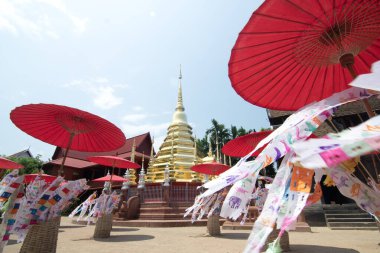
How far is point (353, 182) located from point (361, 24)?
1326 millimetres

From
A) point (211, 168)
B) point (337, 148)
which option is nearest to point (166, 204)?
point (211, 168)

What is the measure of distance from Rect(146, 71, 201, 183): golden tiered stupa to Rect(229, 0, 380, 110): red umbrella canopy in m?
12.9

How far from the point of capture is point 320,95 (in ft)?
8.42

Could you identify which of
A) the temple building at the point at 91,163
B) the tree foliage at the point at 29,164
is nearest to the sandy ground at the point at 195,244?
the temple building at the point at 91,163

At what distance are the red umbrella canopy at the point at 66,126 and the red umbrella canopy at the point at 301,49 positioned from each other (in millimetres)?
2473

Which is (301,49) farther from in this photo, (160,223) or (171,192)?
(171,192)

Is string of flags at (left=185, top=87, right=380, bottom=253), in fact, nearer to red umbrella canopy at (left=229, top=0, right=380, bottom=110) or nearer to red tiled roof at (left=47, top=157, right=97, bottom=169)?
red umbrella canopy at (left=229, top=0, right=380, bottom=110)

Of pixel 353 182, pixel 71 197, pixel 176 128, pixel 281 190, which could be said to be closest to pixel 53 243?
pixel 71 197

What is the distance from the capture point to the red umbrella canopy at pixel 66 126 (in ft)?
11.6

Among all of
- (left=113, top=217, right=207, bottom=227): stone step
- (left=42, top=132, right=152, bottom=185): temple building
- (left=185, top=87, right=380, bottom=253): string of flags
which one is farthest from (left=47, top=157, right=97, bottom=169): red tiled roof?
(left=185, top=87, right=380, bottom=253): string of flags

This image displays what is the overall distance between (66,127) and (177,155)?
1346 cm

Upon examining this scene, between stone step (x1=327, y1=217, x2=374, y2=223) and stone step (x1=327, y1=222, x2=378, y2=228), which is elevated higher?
stone step (x1=327, y1=217, x2=374, y2=223)

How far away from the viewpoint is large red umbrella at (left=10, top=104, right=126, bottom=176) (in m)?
3.54

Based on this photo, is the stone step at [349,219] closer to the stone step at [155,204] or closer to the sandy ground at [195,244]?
the sandy ground at [195,244]
